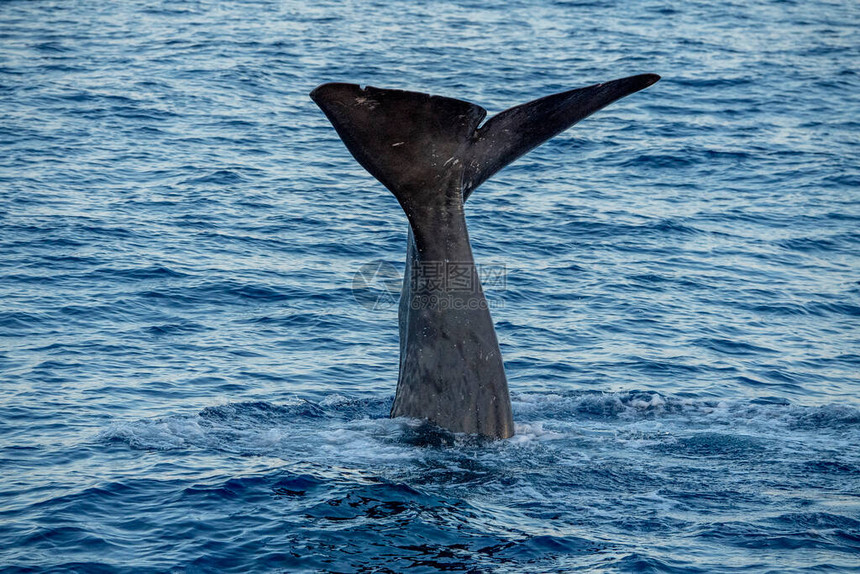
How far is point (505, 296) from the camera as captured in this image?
15.5m

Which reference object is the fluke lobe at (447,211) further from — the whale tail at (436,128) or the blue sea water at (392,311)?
the blue sea water at (392,311)

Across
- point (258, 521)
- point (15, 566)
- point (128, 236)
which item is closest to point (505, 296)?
point (128, 236)

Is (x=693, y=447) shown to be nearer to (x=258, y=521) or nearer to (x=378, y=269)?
(x=258, y=521)

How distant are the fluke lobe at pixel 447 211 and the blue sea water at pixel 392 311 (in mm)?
408

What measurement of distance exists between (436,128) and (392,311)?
7545 mm

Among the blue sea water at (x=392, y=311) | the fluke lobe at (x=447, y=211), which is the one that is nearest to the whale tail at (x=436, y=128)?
the fluke lobe at (x=447, y=211)

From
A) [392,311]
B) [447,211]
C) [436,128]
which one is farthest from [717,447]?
[392,311]

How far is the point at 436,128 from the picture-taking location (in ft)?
26.2

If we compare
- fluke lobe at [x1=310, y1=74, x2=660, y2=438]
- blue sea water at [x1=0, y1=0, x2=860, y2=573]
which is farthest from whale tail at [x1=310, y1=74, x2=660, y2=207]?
blue sea water at [x1=0, y1=0, x2=860, y2=573]

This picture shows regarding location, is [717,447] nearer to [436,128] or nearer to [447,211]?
[447,211]

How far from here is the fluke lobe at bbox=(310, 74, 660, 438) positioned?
308 inches

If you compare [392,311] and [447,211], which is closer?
[447,211]

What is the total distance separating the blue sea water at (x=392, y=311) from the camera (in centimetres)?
812

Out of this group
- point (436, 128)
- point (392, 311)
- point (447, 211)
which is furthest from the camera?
point (392, 311)
